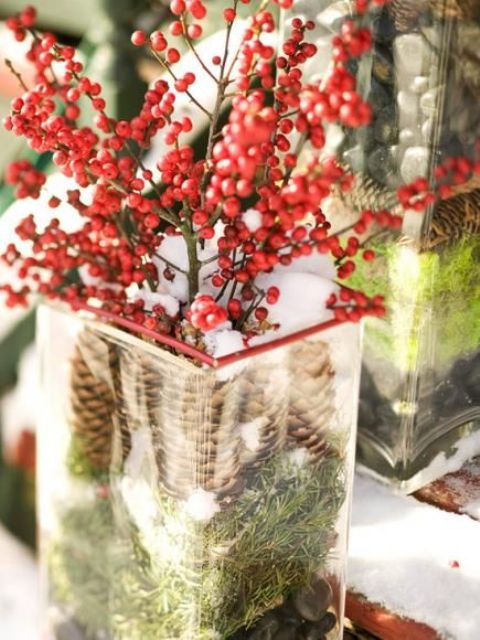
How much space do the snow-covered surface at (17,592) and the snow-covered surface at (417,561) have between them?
1.04 feet

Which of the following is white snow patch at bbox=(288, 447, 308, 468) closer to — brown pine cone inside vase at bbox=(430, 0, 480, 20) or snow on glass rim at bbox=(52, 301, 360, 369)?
snow on glass rim at bbox=(52, 301, 360, 369)

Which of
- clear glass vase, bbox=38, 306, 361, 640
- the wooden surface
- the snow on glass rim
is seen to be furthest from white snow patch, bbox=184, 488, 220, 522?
the wooden surface

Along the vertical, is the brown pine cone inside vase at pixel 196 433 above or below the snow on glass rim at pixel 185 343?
below

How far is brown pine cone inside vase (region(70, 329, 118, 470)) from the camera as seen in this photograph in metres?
0.74

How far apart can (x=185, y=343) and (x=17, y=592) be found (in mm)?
462

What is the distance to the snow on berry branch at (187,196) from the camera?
24.9 inches

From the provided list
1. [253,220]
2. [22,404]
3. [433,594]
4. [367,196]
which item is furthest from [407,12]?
[22,404]

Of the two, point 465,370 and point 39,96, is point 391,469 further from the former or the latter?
point 39,96

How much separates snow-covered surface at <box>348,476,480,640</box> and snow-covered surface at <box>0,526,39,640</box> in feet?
1.04

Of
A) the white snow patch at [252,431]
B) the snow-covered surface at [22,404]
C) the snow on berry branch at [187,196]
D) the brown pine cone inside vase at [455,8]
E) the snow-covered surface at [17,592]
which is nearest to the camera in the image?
the snow on berry branch at [187,196]

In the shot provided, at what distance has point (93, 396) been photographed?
2.46 feet

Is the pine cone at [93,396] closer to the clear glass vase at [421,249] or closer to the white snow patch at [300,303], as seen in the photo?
the white snow patch at [300,303]

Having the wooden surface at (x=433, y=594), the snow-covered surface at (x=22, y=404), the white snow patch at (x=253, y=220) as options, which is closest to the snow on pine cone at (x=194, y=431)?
the white snow patch at (x=253, y=220)

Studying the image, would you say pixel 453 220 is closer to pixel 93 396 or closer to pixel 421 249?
pixel 421 249
